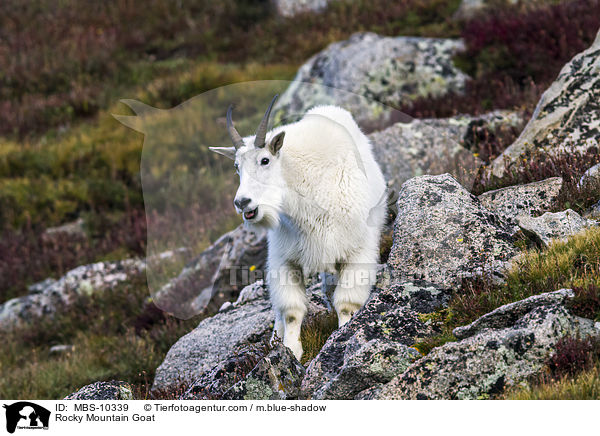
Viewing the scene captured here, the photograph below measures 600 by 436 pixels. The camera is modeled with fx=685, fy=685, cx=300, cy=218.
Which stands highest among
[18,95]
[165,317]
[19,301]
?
[18,95]

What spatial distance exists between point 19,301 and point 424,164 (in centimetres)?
714

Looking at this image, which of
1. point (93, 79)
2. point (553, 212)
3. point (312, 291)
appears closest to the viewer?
point (553, 212)

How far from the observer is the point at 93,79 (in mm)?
17172

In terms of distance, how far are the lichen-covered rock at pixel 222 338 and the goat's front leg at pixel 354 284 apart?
35.6 inches

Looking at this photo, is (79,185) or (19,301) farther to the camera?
(79,185)

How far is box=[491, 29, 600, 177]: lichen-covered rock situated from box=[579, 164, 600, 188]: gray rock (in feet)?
3.15

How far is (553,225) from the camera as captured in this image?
596 centimetres

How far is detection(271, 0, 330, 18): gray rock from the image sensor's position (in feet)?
59.0

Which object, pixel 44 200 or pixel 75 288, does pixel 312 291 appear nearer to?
pixel 75 288

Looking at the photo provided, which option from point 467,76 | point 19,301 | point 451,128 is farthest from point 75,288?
point 467,76

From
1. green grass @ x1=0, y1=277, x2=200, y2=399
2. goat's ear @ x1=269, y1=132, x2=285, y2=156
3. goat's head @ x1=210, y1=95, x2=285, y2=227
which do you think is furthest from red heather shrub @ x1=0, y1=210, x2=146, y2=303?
goat's ear @ x1=269, y1=132, x2=285, y2=156

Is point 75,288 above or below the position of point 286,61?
below
